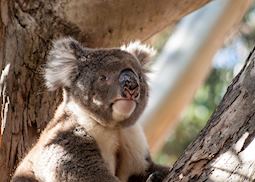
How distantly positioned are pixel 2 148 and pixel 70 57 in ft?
2.09

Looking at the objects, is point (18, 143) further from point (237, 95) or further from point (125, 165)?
point (237, 95)

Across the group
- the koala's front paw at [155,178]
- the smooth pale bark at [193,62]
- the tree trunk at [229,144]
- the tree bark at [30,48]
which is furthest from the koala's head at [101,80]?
the smooth pale bark at [193,62]

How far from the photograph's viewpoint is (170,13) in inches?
166

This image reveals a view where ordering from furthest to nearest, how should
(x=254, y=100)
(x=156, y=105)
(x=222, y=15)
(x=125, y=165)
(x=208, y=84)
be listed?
(x=208, y=84), (x=222, y=15), (x=156, y=105), (x=125, y=165), (x=254, y=100)

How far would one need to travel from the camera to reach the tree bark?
366 centimetres

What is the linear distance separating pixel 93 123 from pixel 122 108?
0.75 feet

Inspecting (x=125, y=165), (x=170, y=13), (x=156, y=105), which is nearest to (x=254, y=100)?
(x=125, y=165)

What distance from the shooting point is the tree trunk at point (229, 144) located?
2498 mm

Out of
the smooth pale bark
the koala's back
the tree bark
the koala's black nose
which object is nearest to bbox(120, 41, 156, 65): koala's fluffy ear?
the tree bark

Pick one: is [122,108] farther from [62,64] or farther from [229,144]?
[229,144]

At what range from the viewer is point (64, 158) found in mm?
3250

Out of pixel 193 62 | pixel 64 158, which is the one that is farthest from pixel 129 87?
pixel 193 62

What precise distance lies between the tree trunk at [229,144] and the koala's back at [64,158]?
1.96 ft

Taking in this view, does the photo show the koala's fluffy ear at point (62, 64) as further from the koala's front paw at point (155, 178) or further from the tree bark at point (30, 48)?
the koala's front paw at point (155, 178)
